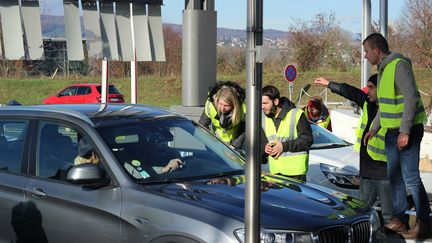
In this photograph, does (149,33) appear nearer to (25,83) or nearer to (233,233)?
(233,233)

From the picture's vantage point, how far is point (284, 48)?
4353 cm

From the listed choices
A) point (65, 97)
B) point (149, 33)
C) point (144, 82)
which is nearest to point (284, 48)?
point (144, 82)

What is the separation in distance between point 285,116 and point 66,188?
2.45 meters

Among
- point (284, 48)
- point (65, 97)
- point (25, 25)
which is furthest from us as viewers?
point (284, 48)

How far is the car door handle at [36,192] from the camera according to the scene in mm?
4648

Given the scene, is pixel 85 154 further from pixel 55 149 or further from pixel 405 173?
pixel 405 173

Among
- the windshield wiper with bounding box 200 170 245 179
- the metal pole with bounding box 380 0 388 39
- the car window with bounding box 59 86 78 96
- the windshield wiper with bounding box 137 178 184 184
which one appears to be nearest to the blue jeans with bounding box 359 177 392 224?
the windshield wiper with bounding box 200 170 245 179

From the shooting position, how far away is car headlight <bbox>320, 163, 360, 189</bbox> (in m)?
7.14

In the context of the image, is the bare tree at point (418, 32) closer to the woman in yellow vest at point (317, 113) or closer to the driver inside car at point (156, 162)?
the woman in yellow vest at point (317, 113)

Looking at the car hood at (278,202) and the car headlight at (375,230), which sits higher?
the car hood at (278,202)

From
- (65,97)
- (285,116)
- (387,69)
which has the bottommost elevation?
(65,97)

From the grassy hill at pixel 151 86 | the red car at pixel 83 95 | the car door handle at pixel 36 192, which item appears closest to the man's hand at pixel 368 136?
the car door handle at pixel 36 192

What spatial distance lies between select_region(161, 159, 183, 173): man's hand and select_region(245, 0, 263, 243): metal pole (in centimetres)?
161

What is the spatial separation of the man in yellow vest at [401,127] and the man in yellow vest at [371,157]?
0.71 ft
